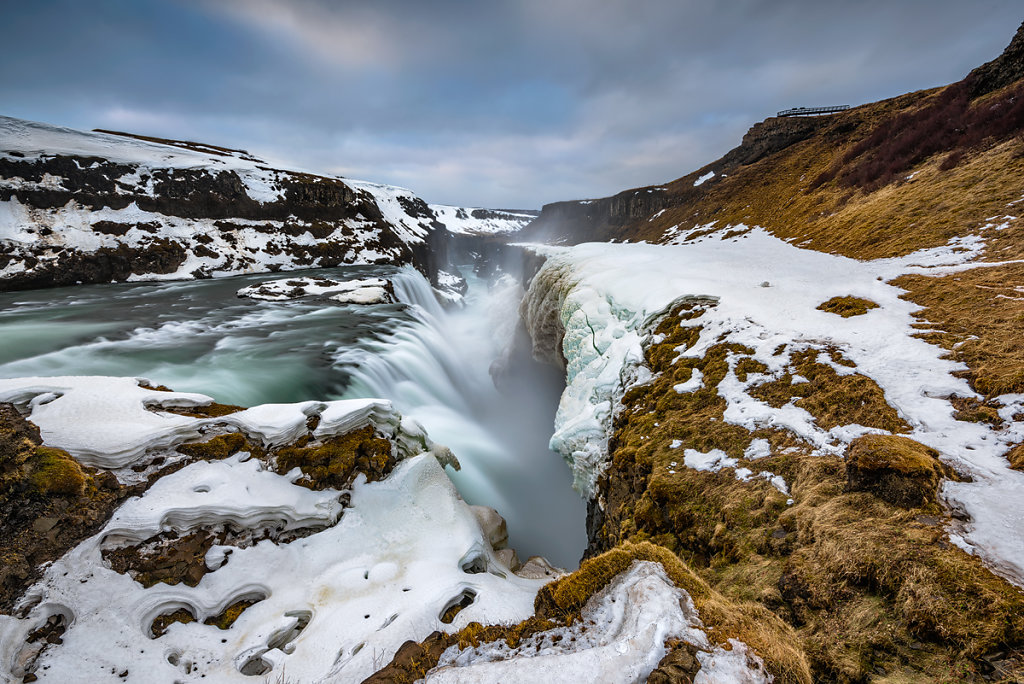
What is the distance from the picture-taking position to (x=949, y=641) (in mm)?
2377

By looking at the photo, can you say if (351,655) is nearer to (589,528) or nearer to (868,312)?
(589,528)

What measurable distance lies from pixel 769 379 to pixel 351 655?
689cm

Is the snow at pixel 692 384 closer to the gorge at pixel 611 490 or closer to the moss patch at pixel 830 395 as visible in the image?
the gorge at pixel 611 490

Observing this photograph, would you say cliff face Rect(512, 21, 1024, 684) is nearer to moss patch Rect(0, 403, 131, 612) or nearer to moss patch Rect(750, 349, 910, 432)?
moss patch Rect(750, 349, 910, 432)

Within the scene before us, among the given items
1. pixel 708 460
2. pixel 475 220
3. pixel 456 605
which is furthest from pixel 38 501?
pixel 475 220

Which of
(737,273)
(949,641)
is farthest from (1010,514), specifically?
(737,273)

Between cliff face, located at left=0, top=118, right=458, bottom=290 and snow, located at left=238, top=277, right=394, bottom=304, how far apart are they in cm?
1249

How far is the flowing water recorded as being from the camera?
10820mm

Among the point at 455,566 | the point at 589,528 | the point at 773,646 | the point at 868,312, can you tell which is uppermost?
the point at 868,312

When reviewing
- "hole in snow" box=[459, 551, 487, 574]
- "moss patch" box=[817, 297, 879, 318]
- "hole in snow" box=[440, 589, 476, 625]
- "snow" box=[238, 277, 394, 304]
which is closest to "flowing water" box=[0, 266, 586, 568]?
"snow" box=[238, 277, 394, 304]

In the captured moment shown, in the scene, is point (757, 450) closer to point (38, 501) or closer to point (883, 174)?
point (38, 501)

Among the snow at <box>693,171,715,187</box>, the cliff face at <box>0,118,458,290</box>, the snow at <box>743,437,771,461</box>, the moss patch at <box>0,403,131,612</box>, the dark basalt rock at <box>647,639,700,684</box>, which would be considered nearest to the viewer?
the dark basalt rock at <box>647,639,700,684</box>

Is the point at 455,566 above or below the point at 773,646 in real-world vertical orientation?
below

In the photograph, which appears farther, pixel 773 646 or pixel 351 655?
pixel 351 655
